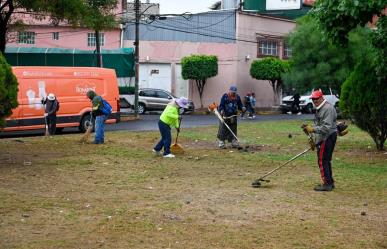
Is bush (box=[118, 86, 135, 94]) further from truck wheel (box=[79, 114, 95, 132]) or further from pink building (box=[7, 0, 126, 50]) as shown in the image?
truck wheel (box=[79, 114, 95, 132])

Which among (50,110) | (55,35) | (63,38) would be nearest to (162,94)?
(63,38)

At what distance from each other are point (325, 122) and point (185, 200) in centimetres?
266

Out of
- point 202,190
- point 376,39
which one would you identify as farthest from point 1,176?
point 376,39

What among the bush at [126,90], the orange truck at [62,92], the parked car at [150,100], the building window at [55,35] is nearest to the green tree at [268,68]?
the parked car at [150,100]

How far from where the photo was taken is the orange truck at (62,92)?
69.0ft

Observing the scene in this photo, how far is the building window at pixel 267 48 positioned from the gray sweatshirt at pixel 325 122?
3555 cm

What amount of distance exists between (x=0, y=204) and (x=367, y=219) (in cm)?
480

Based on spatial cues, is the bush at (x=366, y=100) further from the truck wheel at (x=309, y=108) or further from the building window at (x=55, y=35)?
the building window at (x=55, y=35)

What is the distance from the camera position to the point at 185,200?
939 centimetres

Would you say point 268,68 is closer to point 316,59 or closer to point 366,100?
point 316,59

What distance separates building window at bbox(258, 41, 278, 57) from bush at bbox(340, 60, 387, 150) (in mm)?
29902

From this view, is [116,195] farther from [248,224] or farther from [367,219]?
[367,219]

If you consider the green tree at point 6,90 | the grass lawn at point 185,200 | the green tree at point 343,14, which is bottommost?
the grass lawn at point 185,200

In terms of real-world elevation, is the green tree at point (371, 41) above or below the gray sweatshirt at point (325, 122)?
above
